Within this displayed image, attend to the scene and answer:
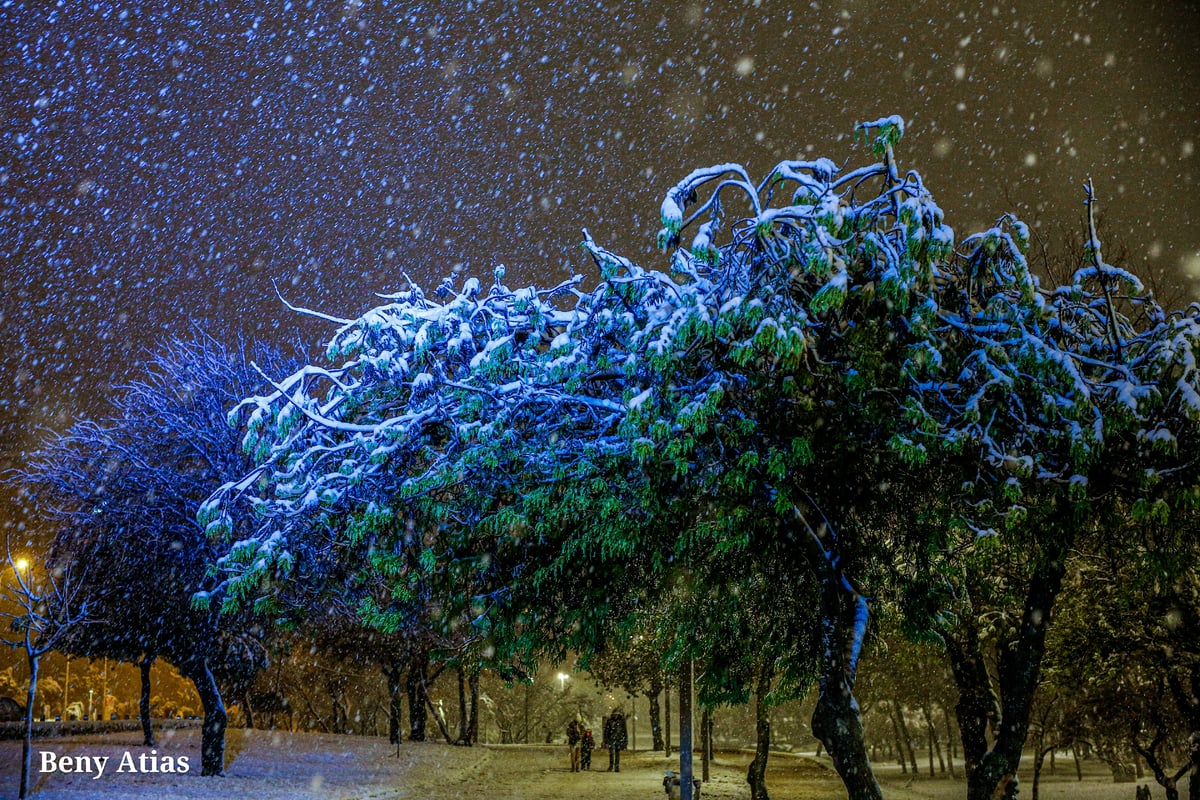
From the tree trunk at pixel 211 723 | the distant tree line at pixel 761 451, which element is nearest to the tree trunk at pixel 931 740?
the distant tree line at pixel 761 451

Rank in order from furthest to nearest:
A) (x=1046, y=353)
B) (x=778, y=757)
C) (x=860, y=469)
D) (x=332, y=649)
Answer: (x=778, y=757), (x=332, y=649), (x=860, y=469), (x=1046, y=353)

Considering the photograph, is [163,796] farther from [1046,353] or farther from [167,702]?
[167,702]

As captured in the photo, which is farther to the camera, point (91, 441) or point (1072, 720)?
point (1072, 720)

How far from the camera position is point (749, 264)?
9.05m

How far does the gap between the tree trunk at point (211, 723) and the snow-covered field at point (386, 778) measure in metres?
0.32

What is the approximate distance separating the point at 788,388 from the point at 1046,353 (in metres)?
2.33

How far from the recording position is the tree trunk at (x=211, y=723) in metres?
20.5

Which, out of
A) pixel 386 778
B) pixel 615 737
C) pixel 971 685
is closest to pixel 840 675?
pixel 971 685

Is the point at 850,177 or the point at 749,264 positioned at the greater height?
the point at 850,177

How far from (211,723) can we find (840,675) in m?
16.4

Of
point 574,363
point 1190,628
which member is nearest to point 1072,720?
point 1190,628

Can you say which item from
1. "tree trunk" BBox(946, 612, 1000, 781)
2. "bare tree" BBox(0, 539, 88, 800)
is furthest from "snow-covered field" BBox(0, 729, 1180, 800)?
"tree trunk" BBox(946, 612, 1000, 781)

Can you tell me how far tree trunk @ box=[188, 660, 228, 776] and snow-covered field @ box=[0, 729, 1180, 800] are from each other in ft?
1.05

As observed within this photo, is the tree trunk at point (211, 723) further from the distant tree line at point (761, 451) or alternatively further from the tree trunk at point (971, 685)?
the tree trunk at point (971, 685)
